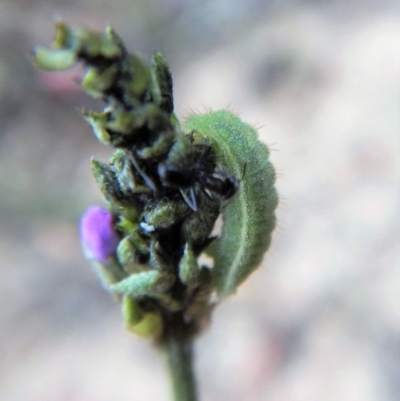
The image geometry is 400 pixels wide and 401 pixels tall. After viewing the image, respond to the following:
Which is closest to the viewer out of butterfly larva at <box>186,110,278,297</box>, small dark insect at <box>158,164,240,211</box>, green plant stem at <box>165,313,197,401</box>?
small dark insect at <box>158,164,240,211</box>

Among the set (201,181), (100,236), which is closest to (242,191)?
(201,181)

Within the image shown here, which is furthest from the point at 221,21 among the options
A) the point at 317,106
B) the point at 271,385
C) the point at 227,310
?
the point at 271,385

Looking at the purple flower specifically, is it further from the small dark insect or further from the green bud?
the green bud

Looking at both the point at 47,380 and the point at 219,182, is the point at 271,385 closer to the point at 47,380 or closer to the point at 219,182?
the point at 47,380

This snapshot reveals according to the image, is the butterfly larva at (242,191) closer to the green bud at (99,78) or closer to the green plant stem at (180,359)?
the green plant stem at (180,359)

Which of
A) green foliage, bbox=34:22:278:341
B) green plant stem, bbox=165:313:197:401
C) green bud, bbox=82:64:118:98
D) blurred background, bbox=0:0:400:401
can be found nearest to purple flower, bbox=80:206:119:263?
green foliage, bbox=34:22:278:341

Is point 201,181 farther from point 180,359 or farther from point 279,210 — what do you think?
point 279,210

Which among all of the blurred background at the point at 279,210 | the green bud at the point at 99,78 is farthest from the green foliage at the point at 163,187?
the blurred background at the point at 279,210
